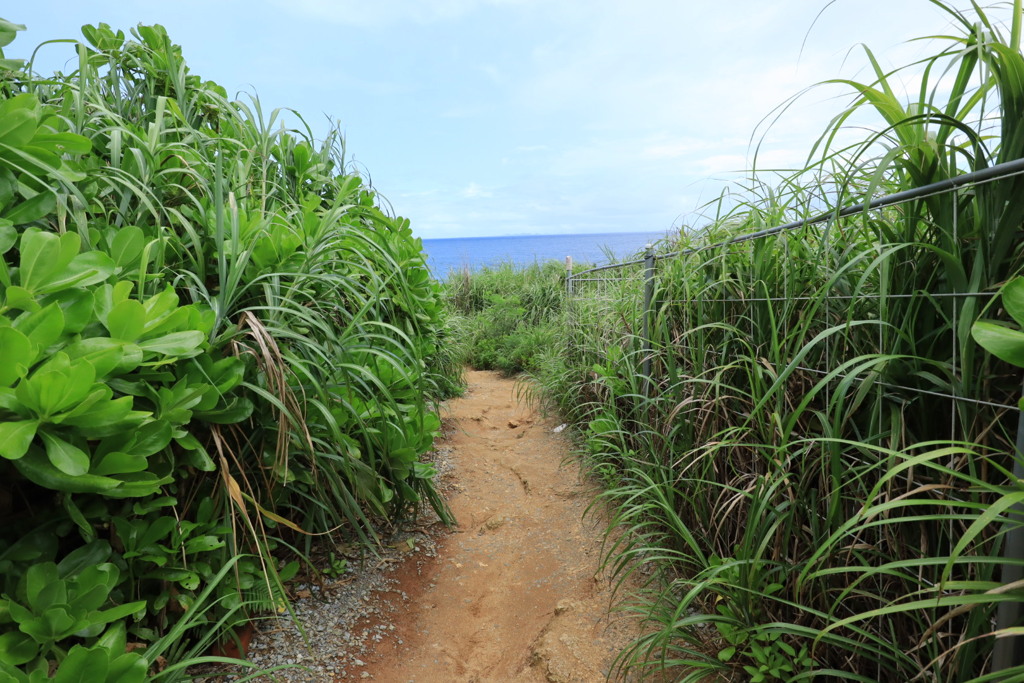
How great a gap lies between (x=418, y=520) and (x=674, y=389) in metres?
Result: 1.40

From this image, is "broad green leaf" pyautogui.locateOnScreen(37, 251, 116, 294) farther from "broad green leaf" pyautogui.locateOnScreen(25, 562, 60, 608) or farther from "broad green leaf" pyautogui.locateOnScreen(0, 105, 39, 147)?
"broad green leaf" pyautogui.locateOnScreen(25, 562, 60, 608)

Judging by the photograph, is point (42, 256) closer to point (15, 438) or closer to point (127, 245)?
point (127, 245)

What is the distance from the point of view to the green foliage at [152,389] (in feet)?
3.55

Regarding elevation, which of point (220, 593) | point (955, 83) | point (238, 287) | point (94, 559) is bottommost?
point (220, 593)

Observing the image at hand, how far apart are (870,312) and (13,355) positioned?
1945 mm

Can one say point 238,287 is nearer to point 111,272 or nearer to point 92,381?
point 111,272

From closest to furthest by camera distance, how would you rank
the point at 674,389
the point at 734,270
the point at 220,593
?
the point at 220,593 → the point at 734,270 → the point at 674,389

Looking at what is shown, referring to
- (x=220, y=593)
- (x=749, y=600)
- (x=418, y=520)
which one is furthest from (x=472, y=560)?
(x=749, y=600)

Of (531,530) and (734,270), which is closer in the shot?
(734,270)

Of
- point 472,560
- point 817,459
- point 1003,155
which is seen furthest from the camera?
point 472,560

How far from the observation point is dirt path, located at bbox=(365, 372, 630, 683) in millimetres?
1860

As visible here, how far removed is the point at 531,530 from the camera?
282 centimetres

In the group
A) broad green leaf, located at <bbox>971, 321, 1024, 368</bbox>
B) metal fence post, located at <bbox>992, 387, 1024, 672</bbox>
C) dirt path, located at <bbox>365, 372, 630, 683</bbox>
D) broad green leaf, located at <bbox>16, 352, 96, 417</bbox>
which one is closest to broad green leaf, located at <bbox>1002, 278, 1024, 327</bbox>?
broad green leaf, located at <bbox>971, 321, 1024, 368</bbox>

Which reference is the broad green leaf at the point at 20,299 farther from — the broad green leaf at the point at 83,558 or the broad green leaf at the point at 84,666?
the broad green leaf at the point at 84,666
